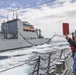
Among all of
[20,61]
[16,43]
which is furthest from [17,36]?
[20,61]

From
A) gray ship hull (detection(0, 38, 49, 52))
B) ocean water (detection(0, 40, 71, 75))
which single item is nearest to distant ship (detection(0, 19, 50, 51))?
gray ship hull (detection(0, 38, 49, 52))

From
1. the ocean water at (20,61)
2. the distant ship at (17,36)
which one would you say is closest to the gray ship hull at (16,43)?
the distant ship at (17,36)

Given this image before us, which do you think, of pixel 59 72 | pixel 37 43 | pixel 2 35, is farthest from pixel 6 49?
pixel 59 72

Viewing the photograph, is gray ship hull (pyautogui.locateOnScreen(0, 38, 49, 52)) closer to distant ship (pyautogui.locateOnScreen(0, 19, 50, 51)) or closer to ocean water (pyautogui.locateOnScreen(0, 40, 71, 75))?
distant ship (pyautogui.locateOnScreen(0, 19, 50, 51))

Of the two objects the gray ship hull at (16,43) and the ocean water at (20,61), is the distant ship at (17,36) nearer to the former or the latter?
the gray ship hull at (16,43)

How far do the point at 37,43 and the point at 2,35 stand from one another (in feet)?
39.6

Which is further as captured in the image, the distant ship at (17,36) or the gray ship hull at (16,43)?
the distant ship at (17,36)

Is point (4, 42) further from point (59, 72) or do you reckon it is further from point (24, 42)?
point (59, 72)

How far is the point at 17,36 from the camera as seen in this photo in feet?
107

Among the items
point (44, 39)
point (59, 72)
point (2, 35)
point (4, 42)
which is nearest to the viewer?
point (59, 72)

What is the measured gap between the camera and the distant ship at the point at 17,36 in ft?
91.5

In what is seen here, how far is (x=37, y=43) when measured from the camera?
39.5 m

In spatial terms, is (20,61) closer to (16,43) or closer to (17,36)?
(16,43)

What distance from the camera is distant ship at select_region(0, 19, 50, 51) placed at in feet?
91.5
